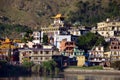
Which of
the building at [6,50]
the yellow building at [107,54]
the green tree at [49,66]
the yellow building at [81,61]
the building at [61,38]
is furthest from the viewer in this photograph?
the building at [61,38]

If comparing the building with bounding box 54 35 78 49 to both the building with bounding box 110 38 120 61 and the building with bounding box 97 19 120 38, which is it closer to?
the building with bounding box 97 19 120 38

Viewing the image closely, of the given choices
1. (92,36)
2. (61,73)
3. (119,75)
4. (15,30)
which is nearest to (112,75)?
(119,75)

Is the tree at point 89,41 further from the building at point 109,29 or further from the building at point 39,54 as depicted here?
the building at point 109,29

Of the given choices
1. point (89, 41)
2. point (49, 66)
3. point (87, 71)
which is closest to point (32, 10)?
point (89, 41)

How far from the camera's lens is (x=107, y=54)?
76.6m

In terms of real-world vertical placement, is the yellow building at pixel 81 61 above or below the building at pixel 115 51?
below

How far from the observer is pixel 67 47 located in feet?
260

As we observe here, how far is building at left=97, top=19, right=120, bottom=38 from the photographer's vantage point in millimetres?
88575

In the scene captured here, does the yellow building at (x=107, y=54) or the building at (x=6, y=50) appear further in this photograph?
the yellow building at (x=107, y=54)

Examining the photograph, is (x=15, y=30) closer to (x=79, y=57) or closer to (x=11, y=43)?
(x=11, y=43)

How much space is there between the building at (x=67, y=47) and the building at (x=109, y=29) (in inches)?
375

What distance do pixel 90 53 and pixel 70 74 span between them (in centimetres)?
1028

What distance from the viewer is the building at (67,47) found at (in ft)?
256

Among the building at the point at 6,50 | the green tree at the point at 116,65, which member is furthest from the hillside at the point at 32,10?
the green tree at the point at 116,65
